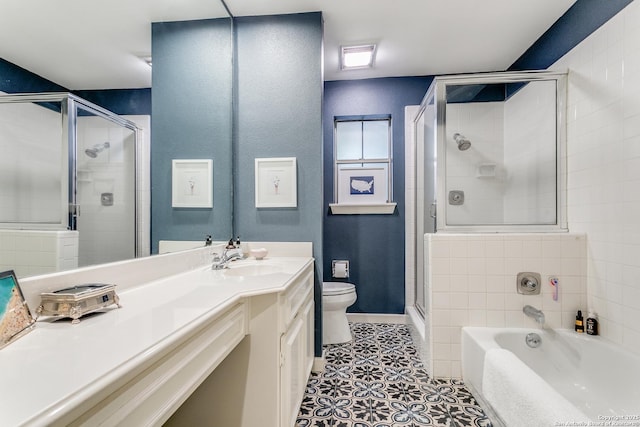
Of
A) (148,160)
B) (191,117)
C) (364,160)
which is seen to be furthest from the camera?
(364,160)

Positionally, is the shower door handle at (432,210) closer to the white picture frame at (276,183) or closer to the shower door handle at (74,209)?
the white picture frame at (276,183)

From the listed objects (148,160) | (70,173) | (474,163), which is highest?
(474,163)

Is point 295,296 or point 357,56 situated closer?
point 295,296

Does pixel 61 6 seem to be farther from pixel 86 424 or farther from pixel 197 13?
pixel 86 424

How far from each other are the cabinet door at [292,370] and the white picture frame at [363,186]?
170 cm

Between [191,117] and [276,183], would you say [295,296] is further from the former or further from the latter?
[191,117]

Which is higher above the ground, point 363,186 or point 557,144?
point 557,144

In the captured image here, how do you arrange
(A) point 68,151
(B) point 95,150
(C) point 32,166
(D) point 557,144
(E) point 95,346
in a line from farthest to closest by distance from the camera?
(D) point 557,144, (B) point 95,150, (A) point 68,151, (C) point 32,166, (E) point 95,346

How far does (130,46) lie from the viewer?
1.21 m

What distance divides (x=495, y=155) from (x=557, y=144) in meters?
0.38

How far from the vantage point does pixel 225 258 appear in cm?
175

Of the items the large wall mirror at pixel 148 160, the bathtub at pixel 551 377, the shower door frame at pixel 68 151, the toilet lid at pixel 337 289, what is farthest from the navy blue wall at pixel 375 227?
the shower door frame at pixel 68 151

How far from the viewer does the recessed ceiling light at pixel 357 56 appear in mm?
2551

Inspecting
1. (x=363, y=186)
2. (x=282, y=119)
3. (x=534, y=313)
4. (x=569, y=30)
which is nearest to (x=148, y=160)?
(x=282, y=119)
